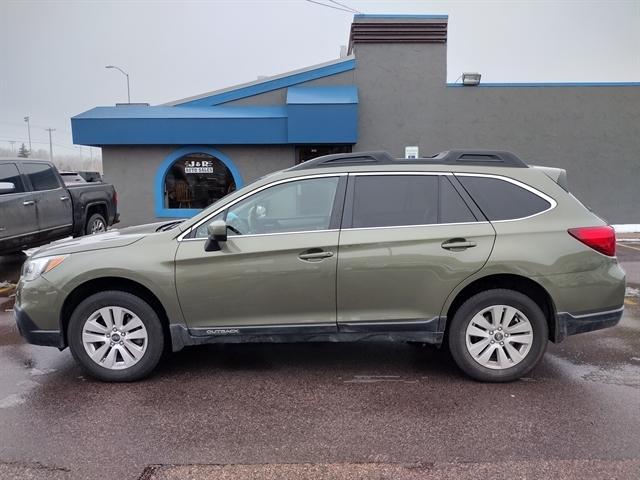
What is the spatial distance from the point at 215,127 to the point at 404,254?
9401mm

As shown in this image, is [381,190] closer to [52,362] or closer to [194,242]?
[194,242]

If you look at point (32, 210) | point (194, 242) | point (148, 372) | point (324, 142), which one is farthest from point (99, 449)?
point (324, 142)

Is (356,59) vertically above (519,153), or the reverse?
(356,59)

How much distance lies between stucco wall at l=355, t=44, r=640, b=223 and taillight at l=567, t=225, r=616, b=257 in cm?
936

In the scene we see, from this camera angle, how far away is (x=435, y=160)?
175 inches

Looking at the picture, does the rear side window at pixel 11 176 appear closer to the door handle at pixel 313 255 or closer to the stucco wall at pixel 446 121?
the stucco wall at pixel 446 121

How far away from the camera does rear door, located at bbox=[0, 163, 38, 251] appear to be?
8.34 metres

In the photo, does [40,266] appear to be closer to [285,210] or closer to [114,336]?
[114,336]

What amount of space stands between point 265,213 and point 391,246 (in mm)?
1084

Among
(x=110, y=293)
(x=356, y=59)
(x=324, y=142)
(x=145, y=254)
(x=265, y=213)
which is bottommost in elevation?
(x=110, y=293)

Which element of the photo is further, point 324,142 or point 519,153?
point 519,153

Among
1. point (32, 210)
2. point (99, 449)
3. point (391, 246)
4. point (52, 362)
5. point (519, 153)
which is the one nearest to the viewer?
point (99, 449)

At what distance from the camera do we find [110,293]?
417 cm

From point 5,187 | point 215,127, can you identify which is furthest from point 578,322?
point 215,127
